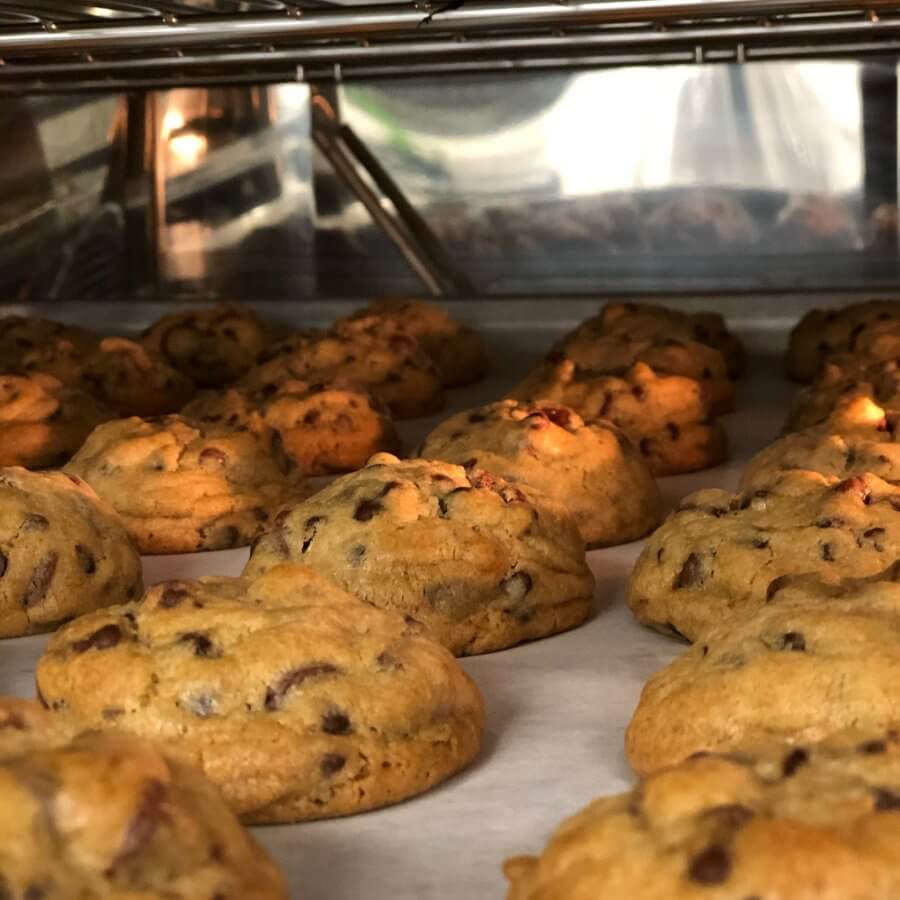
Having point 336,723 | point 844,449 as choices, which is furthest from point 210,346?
point 336,723

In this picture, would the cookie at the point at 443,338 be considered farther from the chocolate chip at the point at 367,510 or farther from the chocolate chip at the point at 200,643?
the chocolate chip at the point at 200,643

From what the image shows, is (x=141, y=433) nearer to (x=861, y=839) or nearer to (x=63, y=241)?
(x=861, y=839)

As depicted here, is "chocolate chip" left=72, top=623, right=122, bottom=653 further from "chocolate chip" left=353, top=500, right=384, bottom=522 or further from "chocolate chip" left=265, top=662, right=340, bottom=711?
"chocolate chip" left=353, top=500, right=384, bottom=522

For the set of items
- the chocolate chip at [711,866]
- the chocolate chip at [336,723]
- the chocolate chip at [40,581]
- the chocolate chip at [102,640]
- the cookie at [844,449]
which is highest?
the chocolate chip at [711,866]

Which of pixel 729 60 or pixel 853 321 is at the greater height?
pixel 729 60

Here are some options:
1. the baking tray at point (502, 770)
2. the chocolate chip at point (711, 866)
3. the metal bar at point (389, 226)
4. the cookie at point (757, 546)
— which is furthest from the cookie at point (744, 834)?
the metal bar at point (389, 226)

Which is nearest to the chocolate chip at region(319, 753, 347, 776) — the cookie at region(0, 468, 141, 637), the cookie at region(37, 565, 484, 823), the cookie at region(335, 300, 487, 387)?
the cookie at region(37, 565, 484, 823)

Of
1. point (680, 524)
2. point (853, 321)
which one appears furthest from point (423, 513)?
point (853, 321)
